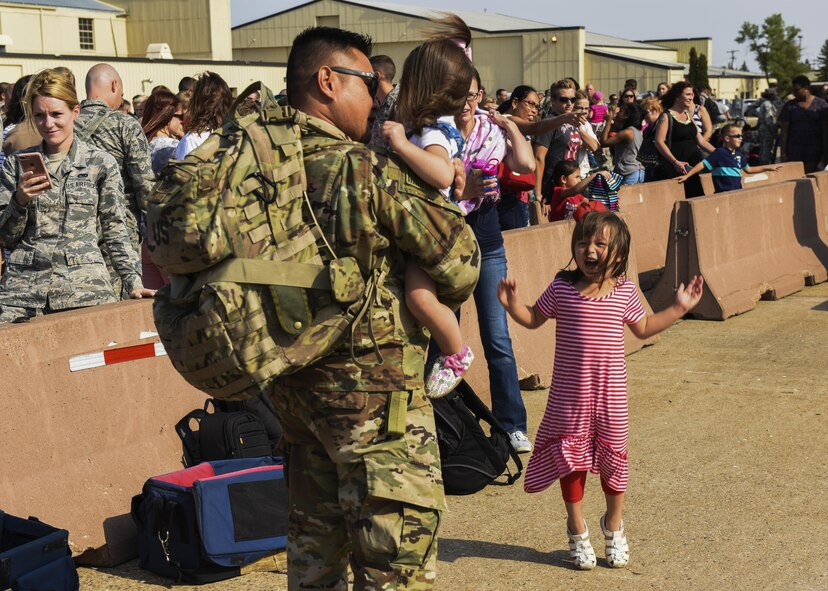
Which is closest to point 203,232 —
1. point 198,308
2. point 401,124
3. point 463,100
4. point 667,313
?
point 198,308

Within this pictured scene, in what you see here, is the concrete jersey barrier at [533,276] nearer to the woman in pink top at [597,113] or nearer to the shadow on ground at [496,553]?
the shadow on ground at [496,553]

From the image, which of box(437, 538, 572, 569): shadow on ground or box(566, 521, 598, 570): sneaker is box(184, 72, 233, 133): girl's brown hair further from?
box(566, 521, 598, 570): sneaker

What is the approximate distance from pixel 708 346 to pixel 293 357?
6.91 m

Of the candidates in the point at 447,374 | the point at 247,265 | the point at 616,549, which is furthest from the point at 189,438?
Result: the point at 247,265

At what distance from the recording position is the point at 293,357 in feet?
10.1

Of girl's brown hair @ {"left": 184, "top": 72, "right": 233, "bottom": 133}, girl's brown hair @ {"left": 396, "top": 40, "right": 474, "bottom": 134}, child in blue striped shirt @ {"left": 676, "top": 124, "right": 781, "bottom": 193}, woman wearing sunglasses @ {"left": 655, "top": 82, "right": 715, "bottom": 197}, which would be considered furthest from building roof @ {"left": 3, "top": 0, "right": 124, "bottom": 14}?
girl's brown hair @ {"left": 396, "top": 40, "right": 474, "bottom": 134}

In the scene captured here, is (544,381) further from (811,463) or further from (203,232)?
(203,232)

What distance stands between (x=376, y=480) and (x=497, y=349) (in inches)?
139

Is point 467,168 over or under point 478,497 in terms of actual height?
over

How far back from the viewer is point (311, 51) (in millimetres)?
3268

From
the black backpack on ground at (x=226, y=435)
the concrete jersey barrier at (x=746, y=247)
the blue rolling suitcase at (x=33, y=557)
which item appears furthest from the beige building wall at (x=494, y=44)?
the blue rolling suitcase at (x=33, y=557)

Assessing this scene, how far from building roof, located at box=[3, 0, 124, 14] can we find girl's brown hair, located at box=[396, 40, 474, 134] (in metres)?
52.4

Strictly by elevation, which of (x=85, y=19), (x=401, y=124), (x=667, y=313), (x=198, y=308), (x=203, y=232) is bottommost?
(x=667, y=313)

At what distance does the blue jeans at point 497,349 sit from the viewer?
6.63 metres
